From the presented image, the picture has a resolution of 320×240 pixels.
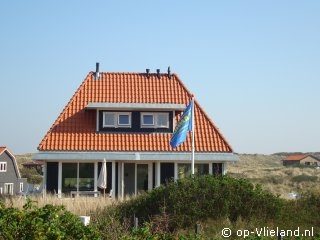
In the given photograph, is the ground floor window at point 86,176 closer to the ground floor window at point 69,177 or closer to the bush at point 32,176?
the ground floor window at point 69,177

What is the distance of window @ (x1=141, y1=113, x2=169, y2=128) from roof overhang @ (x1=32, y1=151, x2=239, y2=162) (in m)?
2.03

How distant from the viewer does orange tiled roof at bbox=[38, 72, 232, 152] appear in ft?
98.4

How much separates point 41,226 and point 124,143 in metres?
20.1

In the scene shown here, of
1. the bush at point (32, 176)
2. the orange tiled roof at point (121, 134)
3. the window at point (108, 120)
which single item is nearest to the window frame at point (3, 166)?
the bush at point (32, 176)

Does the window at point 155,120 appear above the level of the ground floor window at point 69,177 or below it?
above

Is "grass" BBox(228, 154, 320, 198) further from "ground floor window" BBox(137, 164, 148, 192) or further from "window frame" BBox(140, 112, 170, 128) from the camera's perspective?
"ground floor window" BBox(137, 164, 148, 192)

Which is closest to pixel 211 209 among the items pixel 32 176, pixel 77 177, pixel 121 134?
pixel 77 177

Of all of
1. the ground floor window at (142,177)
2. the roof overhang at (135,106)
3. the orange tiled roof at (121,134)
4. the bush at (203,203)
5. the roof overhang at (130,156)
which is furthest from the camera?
the ground floor window at (142,177)

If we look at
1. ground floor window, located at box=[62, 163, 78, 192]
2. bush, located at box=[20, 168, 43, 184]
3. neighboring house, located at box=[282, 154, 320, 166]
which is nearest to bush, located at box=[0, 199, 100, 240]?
ground floor window, located at box=[62, 163, 78, 192]

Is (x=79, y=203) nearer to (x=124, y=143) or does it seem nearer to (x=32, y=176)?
(x=124, y=143)

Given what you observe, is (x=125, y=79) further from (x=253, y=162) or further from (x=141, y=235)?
(x=253, y=162)

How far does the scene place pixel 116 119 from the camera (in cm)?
3091

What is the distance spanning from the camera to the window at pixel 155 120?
31.1 m

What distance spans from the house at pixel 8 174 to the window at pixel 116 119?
1532 inches
